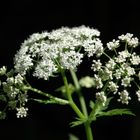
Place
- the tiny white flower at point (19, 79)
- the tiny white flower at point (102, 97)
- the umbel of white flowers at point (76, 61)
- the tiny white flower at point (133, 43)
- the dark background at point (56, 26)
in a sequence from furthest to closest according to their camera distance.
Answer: the dark background at point (56, 26) < the tiny white flower at point (133, 43) < the tiny white flower at point (19, 79) < the umbel of white flowers at point (76, 61) < the tiny white flower at point (102, 97)

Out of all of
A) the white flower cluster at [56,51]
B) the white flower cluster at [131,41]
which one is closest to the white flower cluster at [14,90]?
the white flower cluster at [56,51]

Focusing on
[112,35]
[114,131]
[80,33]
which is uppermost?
[112,35]

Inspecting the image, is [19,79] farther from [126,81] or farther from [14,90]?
[126,81]

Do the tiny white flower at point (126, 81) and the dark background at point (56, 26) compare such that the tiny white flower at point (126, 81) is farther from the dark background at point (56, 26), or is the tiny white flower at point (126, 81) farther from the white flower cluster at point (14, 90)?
the dark background at point (56, 26)

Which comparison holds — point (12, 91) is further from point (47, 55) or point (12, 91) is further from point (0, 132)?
point (0, 132)

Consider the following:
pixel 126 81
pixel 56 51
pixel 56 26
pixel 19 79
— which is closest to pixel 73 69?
pixel 56 51

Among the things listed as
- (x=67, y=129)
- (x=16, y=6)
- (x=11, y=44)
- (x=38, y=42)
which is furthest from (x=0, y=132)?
(x=38, y=42)

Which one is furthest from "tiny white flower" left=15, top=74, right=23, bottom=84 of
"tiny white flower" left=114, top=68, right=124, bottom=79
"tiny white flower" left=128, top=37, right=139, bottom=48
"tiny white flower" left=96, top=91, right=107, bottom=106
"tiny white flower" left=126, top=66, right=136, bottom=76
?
"tiny white flower" left=128, top=37, right=139, bottom=48
